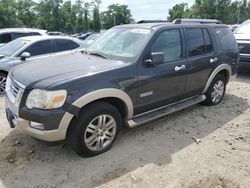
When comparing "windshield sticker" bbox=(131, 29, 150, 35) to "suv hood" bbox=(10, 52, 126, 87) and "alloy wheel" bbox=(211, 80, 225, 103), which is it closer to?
"suv hood" bbox=(10, 52, 126, 87)

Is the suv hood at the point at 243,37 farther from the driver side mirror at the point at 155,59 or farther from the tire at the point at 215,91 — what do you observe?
the driver side mirror at the point at 155,59

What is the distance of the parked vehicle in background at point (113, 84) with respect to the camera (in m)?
3.23

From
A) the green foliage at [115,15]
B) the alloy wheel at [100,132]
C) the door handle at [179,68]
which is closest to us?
the alloy wheel at [100,132]

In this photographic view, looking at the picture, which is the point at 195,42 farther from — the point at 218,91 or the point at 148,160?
the point at 148,160

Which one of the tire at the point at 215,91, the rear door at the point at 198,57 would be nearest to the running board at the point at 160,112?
the rear door at the point at 198,57


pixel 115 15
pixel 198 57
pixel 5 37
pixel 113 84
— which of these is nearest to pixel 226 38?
pixel 198 57

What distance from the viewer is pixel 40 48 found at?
728 centimetres

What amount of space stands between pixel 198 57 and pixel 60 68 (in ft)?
8.40

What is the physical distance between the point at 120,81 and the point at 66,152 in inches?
49.8

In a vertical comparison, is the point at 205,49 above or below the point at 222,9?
below

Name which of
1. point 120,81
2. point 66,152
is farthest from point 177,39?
point 66,152

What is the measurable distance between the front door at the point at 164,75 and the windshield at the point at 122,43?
0.19 meters

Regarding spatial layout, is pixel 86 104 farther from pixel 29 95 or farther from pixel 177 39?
pixel 177 39

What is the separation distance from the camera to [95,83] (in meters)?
3.43
